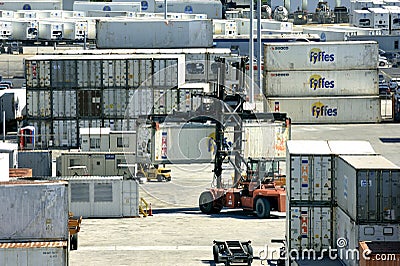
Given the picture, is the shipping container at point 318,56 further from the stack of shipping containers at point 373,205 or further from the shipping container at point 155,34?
the stack of shipping containers at point 373,205

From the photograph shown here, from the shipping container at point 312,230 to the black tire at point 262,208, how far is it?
525 inches

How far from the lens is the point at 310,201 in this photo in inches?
1769

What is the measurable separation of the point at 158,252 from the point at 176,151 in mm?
14222

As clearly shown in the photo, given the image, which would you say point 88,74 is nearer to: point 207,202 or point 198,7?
point 207,202

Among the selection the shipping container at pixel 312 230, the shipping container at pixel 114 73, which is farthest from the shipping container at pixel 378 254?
the shipping container at pixel 114 73

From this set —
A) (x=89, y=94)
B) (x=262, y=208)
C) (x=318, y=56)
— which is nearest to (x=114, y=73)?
(x=89, y=94)

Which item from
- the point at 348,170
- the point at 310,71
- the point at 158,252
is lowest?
the point at 158,252

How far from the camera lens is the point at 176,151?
64188mm

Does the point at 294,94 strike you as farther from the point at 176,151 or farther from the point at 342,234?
the point at 342,234

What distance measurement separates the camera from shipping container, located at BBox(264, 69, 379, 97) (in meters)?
96.8

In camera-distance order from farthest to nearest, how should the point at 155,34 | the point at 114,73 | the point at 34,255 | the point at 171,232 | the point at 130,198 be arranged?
the point at 155,34 → the point at 114,73 → the point at 130,198 → the point at 171,232 → the point at 34,255

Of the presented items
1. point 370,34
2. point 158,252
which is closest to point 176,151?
point 158,252

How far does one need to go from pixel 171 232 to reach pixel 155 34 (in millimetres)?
61295

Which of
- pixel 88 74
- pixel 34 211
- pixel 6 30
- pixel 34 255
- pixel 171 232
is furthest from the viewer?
pixel 6 30
